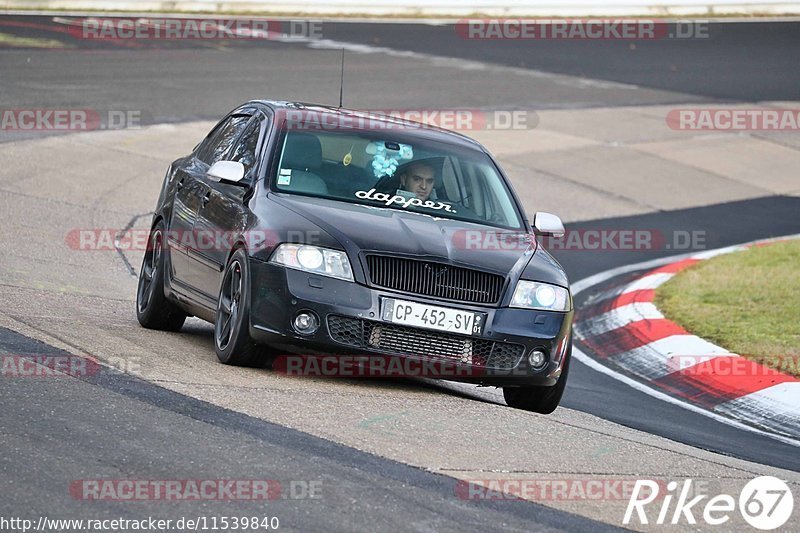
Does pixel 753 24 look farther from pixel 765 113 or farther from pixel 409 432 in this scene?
pixel 409 432

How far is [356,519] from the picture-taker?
550 cm

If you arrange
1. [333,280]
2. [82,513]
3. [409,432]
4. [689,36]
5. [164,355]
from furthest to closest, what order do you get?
1. [689,36]
2. [164,355]
3. [333,280]
4. [409,432]
5. [82,513]

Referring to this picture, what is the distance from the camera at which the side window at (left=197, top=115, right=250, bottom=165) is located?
31.8 ft

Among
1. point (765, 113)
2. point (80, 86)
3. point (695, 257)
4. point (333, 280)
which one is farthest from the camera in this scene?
point (765, 113)

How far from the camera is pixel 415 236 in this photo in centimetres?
814

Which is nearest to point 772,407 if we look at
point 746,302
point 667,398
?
point 667,398

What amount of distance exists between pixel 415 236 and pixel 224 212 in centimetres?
129

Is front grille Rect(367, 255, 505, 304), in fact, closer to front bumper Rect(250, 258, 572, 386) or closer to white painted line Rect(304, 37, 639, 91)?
front bumper Rect(250, 258, 572, 386)

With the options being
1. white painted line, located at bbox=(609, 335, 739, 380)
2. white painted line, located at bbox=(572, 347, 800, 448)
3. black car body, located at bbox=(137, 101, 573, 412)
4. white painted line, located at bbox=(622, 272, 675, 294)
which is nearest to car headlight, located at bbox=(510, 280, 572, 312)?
black car body, located at bbox=(137, 101, 573, 412)

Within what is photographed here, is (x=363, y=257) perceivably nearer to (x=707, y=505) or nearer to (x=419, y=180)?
(x=419, y=180)

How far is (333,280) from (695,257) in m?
8.22

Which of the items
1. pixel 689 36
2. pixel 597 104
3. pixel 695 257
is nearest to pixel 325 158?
pixel 695 257

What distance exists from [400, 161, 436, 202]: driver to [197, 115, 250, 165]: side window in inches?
52.3

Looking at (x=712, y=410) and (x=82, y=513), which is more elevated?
(x=82, y=513)
